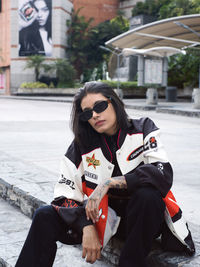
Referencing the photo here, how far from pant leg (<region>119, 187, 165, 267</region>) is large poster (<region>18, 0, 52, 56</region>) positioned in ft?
125

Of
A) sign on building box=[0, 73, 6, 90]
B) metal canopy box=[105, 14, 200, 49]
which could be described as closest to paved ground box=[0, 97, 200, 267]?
metal canopy box=[105, 14, 200, 49]

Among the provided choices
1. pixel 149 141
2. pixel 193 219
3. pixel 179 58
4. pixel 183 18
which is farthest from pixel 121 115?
pixel 179 58

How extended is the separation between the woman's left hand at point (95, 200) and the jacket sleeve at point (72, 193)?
0.07 meters

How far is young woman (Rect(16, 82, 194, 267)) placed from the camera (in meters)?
1.97

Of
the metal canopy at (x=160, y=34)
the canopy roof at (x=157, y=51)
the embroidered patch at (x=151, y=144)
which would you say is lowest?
the embroidered patch at (x=151, y=144)

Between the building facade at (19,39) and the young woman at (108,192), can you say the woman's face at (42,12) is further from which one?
the young woman at (108,192)

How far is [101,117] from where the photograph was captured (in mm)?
2264

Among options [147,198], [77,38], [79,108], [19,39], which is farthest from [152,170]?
[77,38]

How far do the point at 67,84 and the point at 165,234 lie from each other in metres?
34.0

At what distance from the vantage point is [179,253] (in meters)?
2.16

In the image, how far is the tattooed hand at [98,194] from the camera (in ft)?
6.77

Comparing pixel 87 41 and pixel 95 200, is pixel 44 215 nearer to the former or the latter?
pixel 95 200

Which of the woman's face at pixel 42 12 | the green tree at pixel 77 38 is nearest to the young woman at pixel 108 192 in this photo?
the woman's face at pixel 42 12

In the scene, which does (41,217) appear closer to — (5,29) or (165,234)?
(165,234)
